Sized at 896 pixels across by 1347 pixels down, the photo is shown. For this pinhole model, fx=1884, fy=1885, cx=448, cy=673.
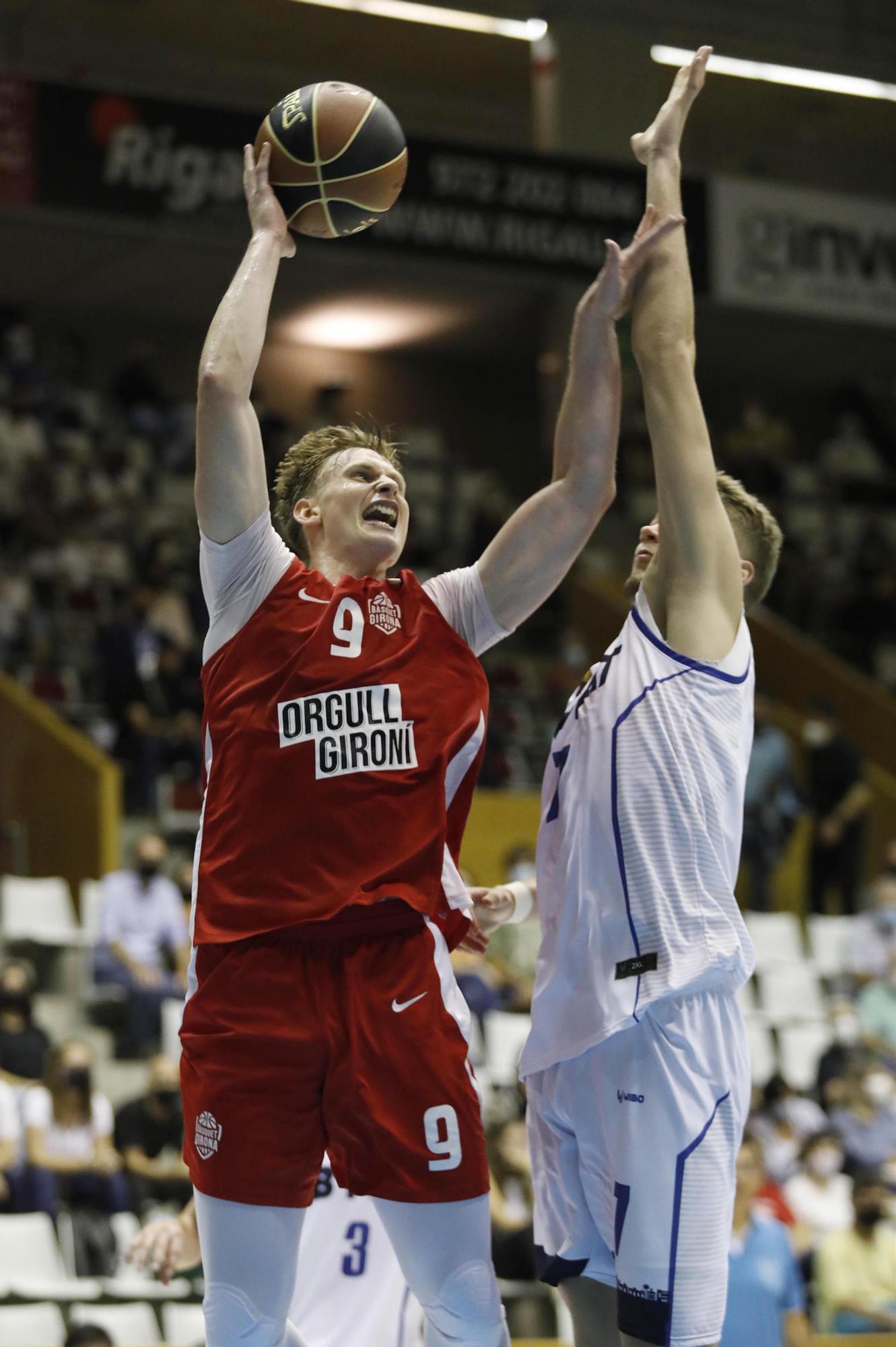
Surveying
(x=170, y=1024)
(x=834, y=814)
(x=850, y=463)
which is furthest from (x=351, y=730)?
(x=850, y=463)

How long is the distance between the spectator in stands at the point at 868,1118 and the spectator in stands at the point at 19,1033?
490 cm

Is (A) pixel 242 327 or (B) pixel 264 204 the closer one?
(A) pixel 242 327

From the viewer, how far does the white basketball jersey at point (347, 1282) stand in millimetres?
4543

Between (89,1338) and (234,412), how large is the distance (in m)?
4.94

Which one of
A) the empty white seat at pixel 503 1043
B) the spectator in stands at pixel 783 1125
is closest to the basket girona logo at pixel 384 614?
the empty white seat at pixel 503 1043

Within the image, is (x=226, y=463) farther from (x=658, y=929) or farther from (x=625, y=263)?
(x=658, y=929)

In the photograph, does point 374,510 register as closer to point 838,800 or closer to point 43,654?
point 43,654

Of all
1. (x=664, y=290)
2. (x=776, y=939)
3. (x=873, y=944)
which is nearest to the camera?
(x=664, y=290)

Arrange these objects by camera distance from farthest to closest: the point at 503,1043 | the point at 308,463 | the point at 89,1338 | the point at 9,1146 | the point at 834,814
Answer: the point at 834,814 → the point at 503,1043 → the point at 9,1146 → the point at 89,1338 → the point at 308,463

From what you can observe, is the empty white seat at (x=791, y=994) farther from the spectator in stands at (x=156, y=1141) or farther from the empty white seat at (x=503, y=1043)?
the spectator in stands at (x=156, y=1141)

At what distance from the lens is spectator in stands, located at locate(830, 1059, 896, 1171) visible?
11.8 meters

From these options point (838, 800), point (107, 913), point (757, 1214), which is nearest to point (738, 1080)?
point (757, 1214)

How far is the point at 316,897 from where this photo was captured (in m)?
3.57

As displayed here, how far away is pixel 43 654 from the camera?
15.0m
